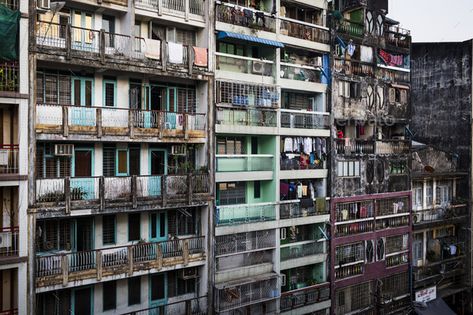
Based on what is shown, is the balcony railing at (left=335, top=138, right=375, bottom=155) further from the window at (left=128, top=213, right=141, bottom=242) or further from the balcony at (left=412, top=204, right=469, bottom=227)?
the window at (left=128, top=213, right=141, bottom=242)

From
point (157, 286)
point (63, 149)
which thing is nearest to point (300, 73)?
point (157, 286)

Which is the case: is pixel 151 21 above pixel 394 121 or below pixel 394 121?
above

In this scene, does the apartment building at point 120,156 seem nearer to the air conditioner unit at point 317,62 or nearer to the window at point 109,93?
the window at point 109,93

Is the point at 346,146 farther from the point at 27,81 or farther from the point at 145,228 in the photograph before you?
the point at 27,81

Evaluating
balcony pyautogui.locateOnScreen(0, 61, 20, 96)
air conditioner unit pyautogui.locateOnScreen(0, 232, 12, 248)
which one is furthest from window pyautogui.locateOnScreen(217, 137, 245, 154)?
air conditioner unit pyautogui.locateOnScreen(0, 232, 12, 248)

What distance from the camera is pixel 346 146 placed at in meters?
28.2

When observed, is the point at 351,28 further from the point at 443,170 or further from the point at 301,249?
the point at 301,249

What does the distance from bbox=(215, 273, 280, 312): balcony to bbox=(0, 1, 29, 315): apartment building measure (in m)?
8.58

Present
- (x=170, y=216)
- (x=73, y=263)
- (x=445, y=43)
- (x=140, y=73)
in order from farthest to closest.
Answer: (x=445, y=43) < (x=170, y=216) < (x=140, y=73) < (x=73, y=263)

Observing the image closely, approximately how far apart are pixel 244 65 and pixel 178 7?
460 cm

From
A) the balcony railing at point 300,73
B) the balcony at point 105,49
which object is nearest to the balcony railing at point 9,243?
the balcony at point 105,49

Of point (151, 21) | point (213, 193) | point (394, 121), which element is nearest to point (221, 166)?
point (213, 193)

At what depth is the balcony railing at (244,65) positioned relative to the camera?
23.0 metres

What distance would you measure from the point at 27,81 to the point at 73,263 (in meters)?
6.94
